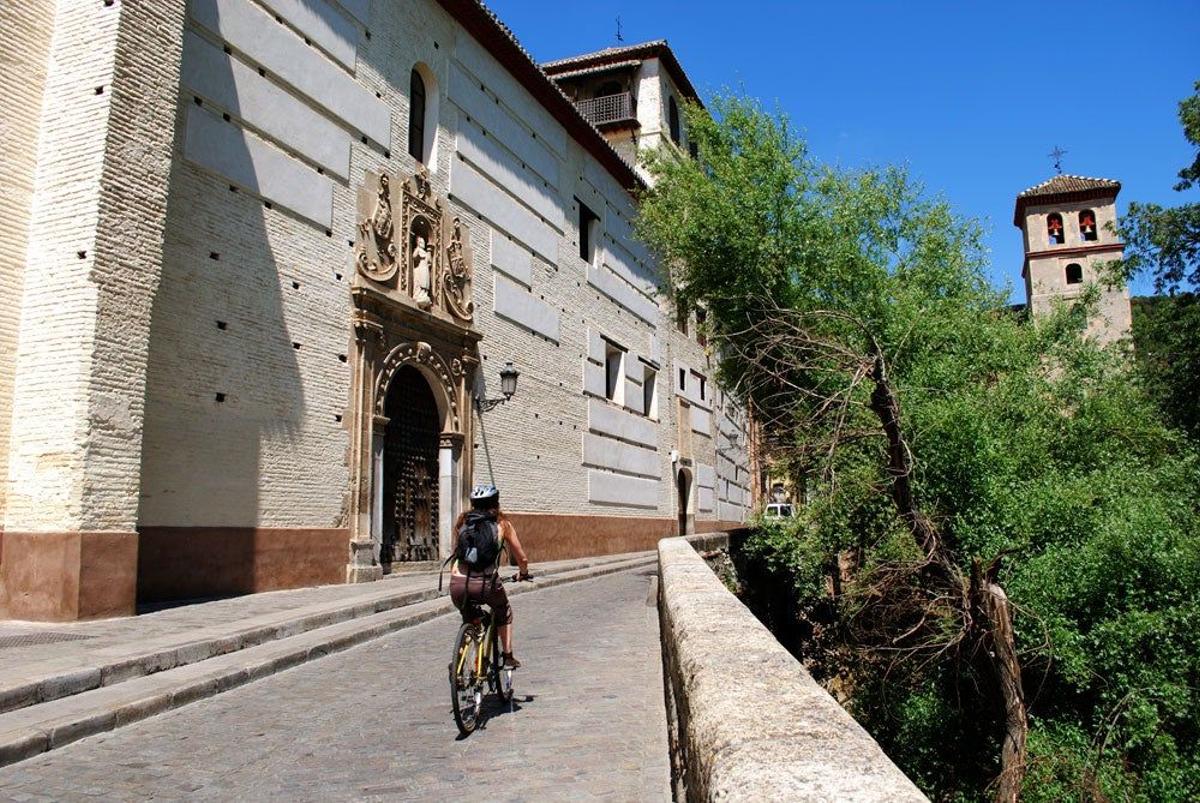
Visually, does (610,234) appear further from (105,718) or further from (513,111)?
(105,718)

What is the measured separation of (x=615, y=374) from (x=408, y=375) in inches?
390

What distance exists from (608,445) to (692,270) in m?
6.65

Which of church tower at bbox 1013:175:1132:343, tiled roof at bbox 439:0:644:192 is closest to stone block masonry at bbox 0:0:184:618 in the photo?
tiled roof at bbox 439:0:644:192

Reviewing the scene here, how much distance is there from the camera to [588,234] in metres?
23.5

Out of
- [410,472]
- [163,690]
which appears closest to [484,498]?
[163,690]

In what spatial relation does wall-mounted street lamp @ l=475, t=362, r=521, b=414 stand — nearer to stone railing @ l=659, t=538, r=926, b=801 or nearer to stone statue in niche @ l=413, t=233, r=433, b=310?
stone statue in niche @ l=413, t=233, r=433, b=310

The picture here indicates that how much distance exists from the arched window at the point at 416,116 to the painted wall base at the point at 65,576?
30.2 ft

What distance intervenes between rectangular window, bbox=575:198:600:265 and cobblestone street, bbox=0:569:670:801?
54.7 ft

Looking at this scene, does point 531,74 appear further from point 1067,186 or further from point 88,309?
Answer: point 1067,186

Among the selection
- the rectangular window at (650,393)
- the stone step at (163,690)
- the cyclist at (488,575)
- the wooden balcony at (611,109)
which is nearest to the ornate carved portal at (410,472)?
the stone step at (163,690)

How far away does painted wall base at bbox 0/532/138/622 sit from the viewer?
8.16m

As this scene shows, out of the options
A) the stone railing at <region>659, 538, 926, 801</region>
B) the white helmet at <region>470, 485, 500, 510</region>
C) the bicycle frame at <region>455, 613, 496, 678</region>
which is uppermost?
the white helmet at <region>470, 485, 500, 510</region>

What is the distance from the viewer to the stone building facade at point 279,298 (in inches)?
344

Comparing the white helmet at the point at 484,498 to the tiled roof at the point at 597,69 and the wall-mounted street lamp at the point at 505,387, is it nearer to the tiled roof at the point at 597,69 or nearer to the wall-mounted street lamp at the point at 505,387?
the wall-mounted street lamp at the point at 505,387
